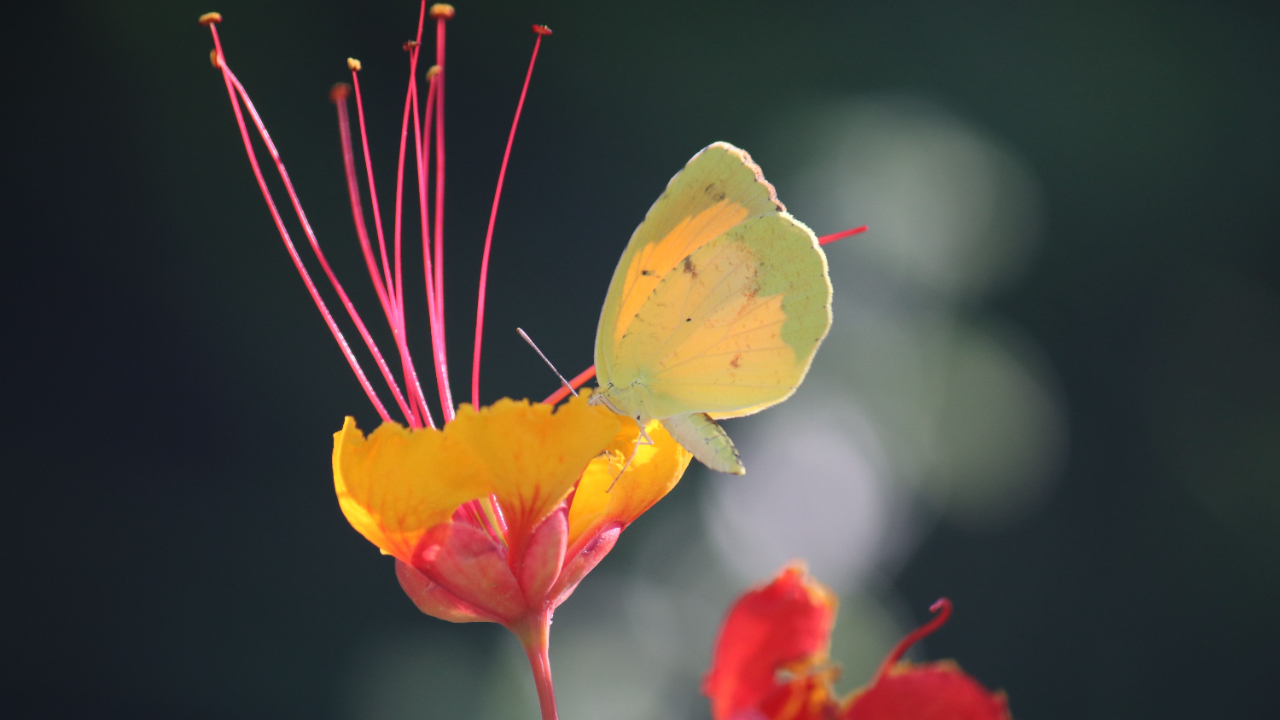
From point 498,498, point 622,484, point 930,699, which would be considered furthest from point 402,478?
point 930,699

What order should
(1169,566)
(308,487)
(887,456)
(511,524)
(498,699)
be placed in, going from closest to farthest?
(511,524), (498,699), (308,487), (887,456), (1169,566)

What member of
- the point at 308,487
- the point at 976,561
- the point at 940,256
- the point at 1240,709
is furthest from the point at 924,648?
the point at 308,487

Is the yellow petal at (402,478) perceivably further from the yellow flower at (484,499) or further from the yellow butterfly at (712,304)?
the yellow butterfly at (712,304)

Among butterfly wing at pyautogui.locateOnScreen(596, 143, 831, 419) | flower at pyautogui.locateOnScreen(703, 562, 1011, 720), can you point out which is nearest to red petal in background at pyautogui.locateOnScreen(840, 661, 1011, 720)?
flower at pyautogui.locateOnScreen(703, 562, 1011, 720)

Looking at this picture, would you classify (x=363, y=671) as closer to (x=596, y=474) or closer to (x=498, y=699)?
(x=498, y=699)

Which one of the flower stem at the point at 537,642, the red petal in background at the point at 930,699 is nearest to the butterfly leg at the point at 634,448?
the flower stem at the point at 537,642

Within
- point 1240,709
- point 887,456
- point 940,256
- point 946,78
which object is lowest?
point 1240,709

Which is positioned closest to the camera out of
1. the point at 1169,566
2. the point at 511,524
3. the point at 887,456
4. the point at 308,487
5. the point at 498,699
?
the point at 511,524
